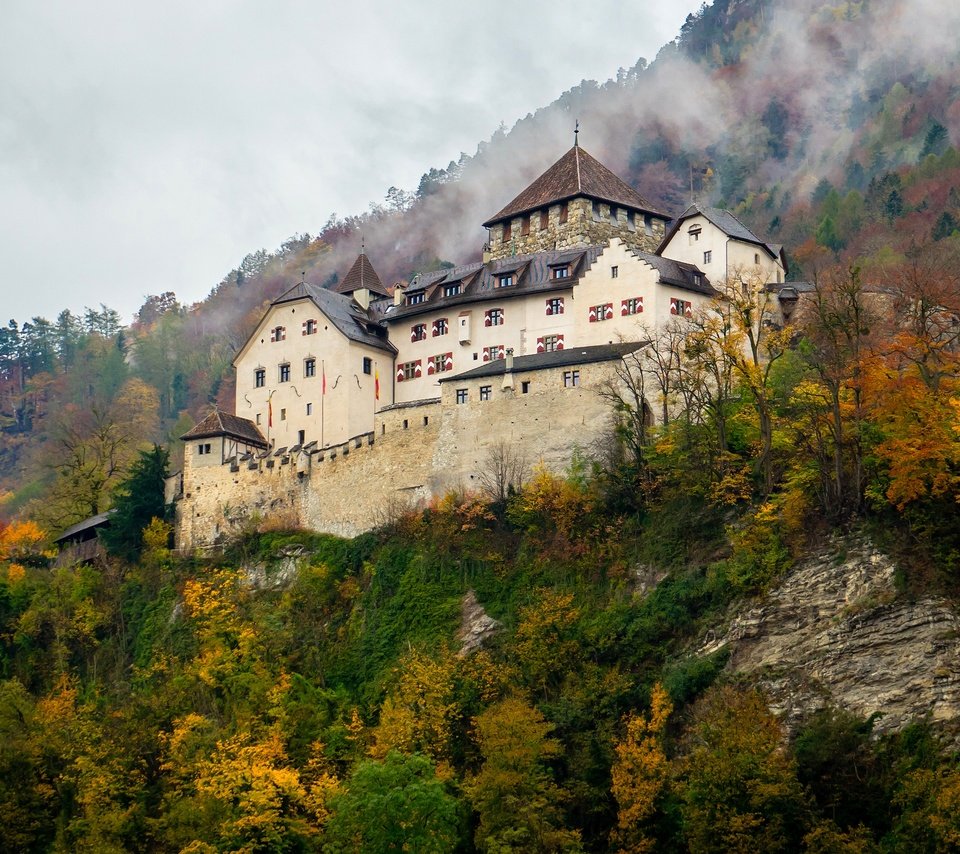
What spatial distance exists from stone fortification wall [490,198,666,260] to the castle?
8 centimetres

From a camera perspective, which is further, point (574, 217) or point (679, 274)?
point (574, 217)

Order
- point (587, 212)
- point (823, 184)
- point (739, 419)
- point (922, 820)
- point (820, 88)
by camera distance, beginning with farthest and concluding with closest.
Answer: point (820, 88)
point (823, 184)
point (587, 212)
point (739, 419)
point (922, 820)

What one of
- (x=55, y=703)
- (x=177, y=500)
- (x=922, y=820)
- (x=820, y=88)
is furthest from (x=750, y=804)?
(x=820, y=88)

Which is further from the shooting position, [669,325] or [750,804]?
[669,325]

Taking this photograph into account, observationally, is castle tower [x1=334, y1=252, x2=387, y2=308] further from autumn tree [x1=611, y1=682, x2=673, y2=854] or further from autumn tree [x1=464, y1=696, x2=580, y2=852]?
autumn tree [x1=611, y1=682, x2=673, y2=854]

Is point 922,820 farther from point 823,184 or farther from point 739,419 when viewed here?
point 823,184

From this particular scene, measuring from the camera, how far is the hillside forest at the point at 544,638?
4291 cm

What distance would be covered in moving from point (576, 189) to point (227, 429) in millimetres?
18132

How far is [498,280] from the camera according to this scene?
2611 inches

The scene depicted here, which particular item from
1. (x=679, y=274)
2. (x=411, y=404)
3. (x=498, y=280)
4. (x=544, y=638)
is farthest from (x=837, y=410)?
(x=498, y=280)

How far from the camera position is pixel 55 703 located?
57438 mm

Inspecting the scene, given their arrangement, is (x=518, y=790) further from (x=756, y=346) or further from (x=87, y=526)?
(x=87, y=526)

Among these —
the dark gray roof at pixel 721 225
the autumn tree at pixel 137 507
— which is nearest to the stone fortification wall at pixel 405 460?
the autumn tree at pixel 137 507

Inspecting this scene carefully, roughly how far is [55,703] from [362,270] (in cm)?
2501
